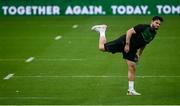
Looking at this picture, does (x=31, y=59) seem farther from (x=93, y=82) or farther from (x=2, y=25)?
(x=2, y=25)

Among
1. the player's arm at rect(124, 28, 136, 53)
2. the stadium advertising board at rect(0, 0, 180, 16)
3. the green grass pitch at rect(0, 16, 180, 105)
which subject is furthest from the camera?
the stadium advertising board at rect(0, 0, 180, 16)

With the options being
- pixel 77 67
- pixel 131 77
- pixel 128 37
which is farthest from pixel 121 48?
pixel 77 67

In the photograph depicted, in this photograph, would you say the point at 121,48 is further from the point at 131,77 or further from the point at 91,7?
the point at 91,7

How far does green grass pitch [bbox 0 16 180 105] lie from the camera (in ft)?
59.8

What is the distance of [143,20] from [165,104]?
20.9m

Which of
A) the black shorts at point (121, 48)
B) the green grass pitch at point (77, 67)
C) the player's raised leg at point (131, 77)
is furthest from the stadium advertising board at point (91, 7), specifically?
the player's raised leg at point (131, 77)

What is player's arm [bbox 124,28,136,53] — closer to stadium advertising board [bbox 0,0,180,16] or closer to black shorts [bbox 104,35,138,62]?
black shorts [bbox 104,35,138,62]

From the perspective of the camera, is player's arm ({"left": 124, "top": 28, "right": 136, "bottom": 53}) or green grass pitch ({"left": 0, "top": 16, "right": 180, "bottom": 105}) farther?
green grass pitch ({"left": 0, "top": 16, "right": 180, "bottom": 105})

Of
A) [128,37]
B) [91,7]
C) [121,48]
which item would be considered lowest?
[91,7]

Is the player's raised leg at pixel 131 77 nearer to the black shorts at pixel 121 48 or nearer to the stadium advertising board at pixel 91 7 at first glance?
the black shorts at pixel 121 48

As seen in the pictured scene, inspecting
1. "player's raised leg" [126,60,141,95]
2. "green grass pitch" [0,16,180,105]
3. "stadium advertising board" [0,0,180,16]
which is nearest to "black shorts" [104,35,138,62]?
"player's raised leg" [126,60,141,95]

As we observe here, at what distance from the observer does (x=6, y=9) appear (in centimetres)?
4022

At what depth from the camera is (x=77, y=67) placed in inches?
939

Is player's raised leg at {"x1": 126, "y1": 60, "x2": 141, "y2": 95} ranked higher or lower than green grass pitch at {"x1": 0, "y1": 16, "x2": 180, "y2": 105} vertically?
higher
